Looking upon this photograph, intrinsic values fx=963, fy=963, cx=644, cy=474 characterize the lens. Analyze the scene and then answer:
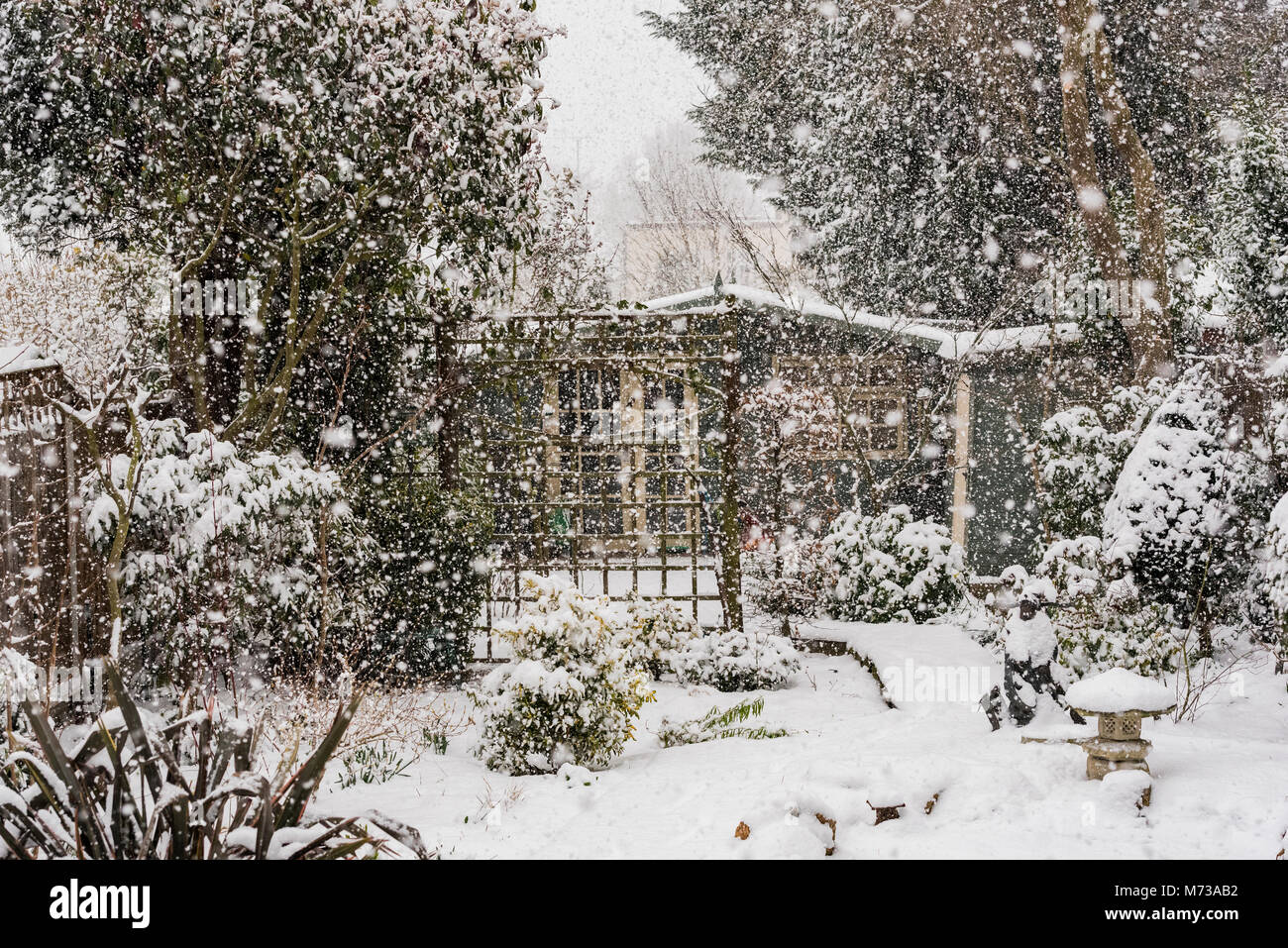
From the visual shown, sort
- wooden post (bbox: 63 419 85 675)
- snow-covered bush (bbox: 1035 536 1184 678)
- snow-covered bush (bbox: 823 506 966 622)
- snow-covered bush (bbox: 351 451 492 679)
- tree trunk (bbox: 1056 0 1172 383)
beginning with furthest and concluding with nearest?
tree trunk (bbox: 1056 0 1172 383), snow-covered bush (bbox: 823 506 966 622), snow-covered bush (bbox: 351 451 492 679), snow-covered bush (bbox: 1035 536 1184 678), wooden post (bbox: 63 419 85 675)

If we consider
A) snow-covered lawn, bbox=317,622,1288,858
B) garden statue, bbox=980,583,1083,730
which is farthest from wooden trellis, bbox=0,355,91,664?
garden statue, bbox=980,583,1083,730

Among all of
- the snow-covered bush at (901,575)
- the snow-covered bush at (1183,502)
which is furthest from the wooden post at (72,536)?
the snow-covered bush at (1183,502)

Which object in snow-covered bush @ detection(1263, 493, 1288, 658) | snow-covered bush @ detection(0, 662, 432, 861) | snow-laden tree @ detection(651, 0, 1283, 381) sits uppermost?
snow-laden tree @ detection(651, 0, 1283, 381)

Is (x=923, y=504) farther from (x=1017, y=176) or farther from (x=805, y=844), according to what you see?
(x=805, y=844)

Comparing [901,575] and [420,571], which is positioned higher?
[420,571]

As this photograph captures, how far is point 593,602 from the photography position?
5445mm

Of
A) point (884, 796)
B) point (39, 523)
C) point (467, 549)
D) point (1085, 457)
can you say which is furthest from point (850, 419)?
point (39, 523)

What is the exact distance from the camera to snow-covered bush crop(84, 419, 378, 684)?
5.23 metres

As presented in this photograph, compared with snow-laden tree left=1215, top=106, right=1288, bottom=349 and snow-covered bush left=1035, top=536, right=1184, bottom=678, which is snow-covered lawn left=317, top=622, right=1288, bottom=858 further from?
snow-laden tree left=1215, top=106, right=1288, bottom=349

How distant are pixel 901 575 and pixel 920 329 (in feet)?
14.8

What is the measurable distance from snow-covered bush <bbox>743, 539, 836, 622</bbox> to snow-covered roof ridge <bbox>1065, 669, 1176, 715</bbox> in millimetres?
4664

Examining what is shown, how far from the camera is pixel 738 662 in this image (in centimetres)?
697

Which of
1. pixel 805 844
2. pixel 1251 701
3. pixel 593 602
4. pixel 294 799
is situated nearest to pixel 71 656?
pixel 593 602

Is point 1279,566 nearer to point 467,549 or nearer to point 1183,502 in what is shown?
point 1183,502
